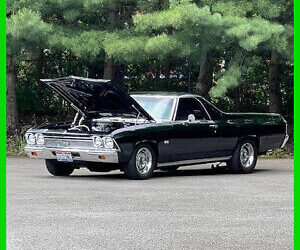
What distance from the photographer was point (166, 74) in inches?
962

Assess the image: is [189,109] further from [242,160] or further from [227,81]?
[227,81]

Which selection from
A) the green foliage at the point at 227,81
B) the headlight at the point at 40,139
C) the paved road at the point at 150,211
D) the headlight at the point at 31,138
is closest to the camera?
the paved road at the point at 150,211

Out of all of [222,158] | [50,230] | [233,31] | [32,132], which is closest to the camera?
[50,230]

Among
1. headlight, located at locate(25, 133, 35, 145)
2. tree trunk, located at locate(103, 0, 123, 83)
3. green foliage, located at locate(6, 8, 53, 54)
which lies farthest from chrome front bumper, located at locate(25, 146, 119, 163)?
tree trunk, located at locate(103, 0, 123, 83)

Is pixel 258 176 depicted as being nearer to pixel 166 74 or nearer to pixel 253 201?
pixel 253 201

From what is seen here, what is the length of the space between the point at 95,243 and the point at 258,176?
8.43 metres

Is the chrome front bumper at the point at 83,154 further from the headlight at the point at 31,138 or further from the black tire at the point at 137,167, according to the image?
the black tire at the point at 137,167

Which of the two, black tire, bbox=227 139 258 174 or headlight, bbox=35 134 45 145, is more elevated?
headlight, bbox=35 134 45 145

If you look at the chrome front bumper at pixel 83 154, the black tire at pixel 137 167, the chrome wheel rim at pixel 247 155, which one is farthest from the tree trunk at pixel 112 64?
the black tire at pixel 137 167

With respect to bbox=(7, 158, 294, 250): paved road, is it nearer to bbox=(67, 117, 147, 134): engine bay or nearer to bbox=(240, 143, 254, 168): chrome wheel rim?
bbox=(240, 143, 254, 168): chrome wheel rim

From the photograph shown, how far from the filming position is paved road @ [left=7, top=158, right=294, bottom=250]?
7559 mm

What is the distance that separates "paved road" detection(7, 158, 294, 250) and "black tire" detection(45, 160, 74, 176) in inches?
8.6

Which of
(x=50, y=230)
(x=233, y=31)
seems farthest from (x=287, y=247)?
(x=233, y=31)

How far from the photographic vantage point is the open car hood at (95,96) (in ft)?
46.4
